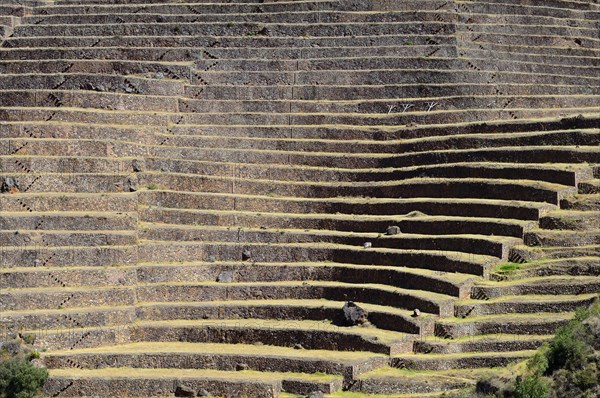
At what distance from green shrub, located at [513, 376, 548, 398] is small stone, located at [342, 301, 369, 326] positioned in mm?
6777

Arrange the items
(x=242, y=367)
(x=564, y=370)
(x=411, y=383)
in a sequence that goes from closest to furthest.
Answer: (x=564, y=370), (x=411, y=383), (x=242, y=367)

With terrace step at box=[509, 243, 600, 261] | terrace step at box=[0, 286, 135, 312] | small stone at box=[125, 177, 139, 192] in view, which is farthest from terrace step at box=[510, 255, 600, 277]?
small stone at box=[125, 177, 139, 192]

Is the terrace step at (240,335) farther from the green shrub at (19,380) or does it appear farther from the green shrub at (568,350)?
the green shrub at (568,350)

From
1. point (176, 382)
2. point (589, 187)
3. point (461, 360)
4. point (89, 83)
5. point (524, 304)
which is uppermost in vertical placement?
point (89, 83)

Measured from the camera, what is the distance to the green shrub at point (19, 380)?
2847 cm

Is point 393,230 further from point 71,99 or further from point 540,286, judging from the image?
point 71,99

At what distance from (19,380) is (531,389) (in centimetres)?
1044

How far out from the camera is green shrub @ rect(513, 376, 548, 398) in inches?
936

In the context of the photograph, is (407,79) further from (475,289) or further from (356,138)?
(475,289)

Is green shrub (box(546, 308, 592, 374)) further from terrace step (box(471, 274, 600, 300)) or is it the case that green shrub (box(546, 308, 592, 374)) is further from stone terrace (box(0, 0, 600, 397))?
terrace step (box(471, 274, 600, 300))

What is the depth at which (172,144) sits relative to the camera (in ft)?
123

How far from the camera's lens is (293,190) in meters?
36.2

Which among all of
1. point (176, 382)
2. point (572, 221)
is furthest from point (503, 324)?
point (176, 382)

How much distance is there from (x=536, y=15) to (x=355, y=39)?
6416mm
